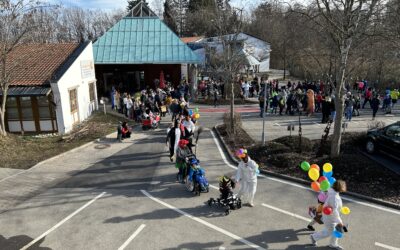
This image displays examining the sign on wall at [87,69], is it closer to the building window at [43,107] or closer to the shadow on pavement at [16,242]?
the building window at [43,107]

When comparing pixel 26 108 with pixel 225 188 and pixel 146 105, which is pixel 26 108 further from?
pixel 225 188

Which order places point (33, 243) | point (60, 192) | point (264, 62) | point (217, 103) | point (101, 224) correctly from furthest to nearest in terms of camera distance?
point (264, 62) < point (217, 103) < point (60, 192) < point (101, 224) < point (33, 243)

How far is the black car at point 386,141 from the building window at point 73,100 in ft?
51.4

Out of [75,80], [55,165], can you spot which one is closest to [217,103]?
[75,80]

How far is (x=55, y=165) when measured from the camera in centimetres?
1365

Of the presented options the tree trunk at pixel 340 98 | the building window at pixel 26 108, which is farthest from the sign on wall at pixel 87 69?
the tree trunk at pixel 340 98

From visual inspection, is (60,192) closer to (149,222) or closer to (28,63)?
(149,222)

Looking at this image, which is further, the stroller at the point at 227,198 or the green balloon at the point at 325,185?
the stroller at the point at 227,198

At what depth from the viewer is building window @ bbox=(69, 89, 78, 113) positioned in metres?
20.0

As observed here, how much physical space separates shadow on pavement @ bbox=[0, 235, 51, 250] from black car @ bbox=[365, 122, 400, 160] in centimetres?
1145

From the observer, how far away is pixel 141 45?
99.8ft

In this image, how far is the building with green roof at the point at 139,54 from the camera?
96.1 ft

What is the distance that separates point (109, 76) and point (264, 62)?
28334 millimetres

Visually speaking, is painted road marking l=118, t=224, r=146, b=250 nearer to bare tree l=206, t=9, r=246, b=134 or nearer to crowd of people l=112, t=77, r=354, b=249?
crowd of people l=112, t=77, r=354, b=249
